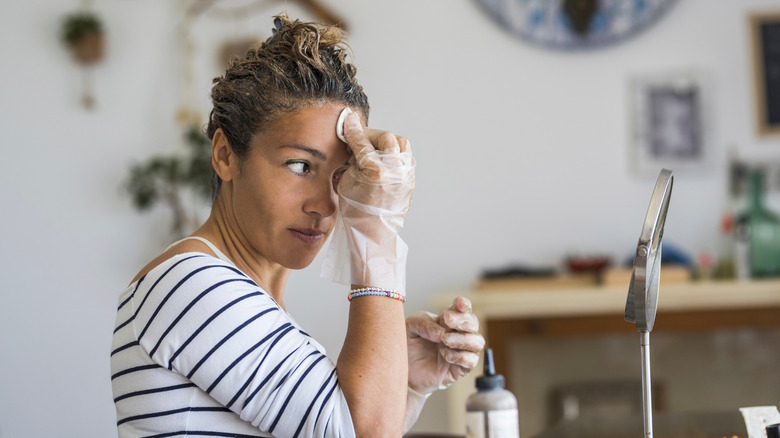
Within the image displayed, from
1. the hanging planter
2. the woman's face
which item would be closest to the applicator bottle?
the woman's face

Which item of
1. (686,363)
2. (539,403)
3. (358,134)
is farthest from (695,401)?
(358,134)

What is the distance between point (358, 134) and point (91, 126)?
2250 mm

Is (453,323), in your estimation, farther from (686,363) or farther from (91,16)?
(91,16)

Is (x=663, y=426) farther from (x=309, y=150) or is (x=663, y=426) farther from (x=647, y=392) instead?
(x=309, y=150)

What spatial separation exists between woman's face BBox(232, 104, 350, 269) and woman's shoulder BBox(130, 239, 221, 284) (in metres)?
0.07

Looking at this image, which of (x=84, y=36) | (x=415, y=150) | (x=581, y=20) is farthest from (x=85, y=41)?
(x=581, y=20)

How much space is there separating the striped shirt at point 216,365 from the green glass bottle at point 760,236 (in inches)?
82.4

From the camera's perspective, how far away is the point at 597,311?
95.3 inches

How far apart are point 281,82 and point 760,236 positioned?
81.5 inches

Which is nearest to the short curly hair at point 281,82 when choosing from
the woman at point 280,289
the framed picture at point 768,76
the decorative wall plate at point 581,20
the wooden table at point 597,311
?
the woman at point 280,289

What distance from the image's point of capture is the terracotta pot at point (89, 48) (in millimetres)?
2887

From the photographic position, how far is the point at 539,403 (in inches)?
111

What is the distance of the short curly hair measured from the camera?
3.30 ft

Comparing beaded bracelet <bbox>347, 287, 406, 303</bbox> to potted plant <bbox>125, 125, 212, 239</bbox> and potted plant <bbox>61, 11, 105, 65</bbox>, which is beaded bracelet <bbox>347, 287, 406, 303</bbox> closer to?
potted plant <bbox>125, 125, 212, 239</bbox>
